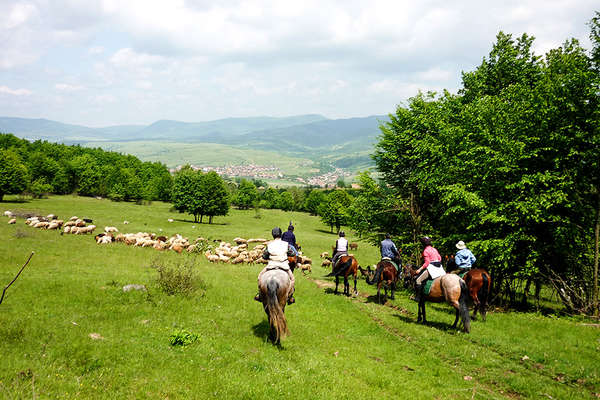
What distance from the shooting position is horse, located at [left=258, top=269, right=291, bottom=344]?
983 cm

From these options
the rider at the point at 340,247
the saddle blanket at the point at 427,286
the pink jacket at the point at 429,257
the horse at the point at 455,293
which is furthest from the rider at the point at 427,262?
the rider at the point at 340,247

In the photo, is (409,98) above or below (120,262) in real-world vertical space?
above

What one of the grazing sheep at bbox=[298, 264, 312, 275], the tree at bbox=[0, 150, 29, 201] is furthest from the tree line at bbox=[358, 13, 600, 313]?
the tree at bbox=[0, 150, 29, 201]

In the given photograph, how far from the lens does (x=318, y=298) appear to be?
682 inches

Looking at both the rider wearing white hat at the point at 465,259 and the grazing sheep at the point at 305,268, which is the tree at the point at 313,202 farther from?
the rider wearing white hat at the point at 465,259

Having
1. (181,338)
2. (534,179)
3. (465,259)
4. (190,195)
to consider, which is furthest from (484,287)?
(190,195)

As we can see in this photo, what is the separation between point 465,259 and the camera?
14680mm

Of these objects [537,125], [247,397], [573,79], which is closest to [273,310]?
[247,397]

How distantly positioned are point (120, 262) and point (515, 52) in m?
36.2

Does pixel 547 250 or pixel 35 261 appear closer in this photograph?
pixel 547 250

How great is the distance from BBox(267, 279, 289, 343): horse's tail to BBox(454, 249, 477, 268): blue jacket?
951cm

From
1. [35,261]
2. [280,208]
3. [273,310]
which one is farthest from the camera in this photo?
[280,208]

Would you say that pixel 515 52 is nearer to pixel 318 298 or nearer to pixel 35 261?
pixel 318 298

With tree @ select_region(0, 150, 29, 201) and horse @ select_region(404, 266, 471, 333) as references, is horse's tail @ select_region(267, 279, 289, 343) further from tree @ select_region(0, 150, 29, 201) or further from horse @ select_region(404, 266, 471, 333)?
tree @ select_region(0, 150, 29, 201)
